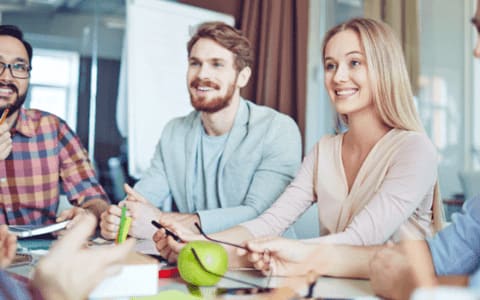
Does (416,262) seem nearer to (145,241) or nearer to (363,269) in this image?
(363,269)

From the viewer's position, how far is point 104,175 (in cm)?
326

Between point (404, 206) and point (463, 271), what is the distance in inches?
10.8

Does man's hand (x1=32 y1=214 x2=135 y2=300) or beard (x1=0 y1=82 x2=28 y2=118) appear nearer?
man's hand (x1=32 y1=214 x2=135 y2=300)

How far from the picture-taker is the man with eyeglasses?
180cm

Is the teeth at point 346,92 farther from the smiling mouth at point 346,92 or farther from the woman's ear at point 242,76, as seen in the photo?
the woman's ear at point 242,76

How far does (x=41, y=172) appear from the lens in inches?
74.2

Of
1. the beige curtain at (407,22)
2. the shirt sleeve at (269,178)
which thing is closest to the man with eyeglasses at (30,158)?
the shirt sleeve at (269,178)

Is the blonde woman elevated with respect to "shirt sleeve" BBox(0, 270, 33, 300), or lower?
elevated

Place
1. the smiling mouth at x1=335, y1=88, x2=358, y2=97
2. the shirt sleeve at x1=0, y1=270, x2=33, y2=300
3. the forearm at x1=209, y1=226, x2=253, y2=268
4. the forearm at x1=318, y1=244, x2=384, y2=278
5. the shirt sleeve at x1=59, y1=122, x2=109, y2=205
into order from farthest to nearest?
1. the shirt sleeve at x1=59, y1=122, x2=109, y2=205
2. the smiling mouth at x1=335, y1=88, x2=358, y2=97
3. the forearm at x1=209, y1=226, x2=253, y2=268
4. the forearm at x1=318, y1=244, x2=384, y2=278
5. the shirt sleeve at x1=0, y1=270, x2=33, y2=300

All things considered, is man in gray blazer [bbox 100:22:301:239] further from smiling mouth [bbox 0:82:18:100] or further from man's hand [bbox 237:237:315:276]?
man's hand [bbox 237:237:315:276]

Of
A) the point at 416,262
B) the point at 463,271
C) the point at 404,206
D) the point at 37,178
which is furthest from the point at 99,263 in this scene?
the point at 37,178

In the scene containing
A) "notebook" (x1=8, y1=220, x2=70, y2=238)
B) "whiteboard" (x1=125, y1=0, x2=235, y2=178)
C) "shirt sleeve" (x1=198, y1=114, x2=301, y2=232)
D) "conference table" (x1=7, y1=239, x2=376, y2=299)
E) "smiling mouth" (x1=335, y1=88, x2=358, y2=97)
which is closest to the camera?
"conference table" (x1=7, y1=239, x2=376, y2=299)

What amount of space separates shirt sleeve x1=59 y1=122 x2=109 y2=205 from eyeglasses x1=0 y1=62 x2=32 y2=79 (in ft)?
0.70

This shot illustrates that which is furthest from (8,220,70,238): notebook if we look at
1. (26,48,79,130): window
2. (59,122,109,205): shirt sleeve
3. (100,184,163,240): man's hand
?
(26,48,79,130): window
